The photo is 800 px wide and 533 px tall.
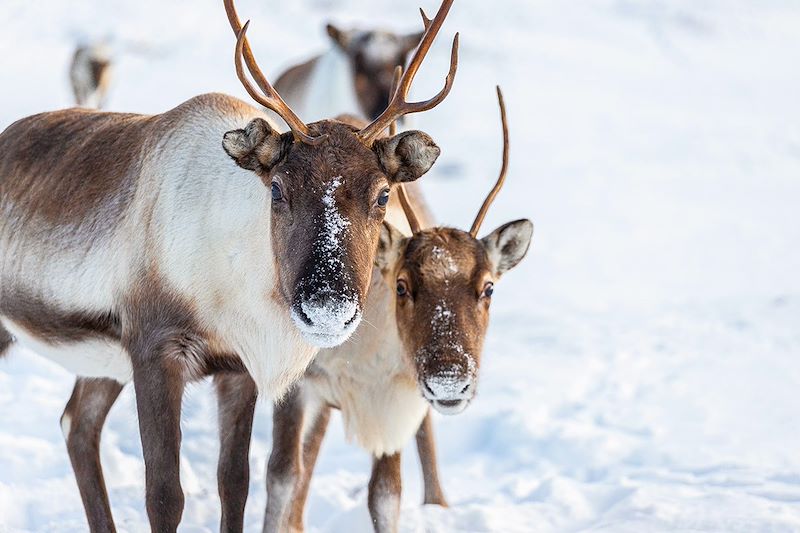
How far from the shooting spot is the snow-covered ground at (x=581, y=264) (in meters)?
5.93

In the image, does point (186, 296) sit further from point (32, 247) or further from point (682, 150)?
point (682, 150)

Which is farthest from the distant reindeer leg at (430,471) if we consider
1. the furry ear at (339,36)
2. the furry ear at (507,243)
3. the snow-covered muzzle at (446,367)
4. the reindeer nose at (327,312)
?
the furry ear at (339,36)

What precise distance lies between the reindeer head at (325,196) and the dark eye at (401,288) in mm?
763

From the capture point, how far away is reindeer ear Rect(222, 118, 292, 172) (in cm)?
378

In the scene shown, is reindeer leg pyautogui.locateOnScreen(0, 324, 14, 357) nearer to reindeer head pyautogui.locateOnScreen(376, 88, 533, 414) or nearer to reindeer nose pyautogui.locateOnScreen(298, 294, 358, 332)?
reindeer head pyautogui.locateOnScreen(376, 88, 533, 414)

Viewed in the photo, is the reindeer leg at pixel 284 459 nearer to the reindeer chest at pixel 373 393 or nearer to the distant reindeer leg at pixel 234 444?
the reindeer chest at pixel 373 393

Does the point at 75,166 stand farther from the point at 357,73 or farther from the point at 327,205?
the point at 357,73

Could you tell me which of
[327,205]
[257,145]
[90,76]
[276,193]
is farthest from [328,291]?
[90,76]

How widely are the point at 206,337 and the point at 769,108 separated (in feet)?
62.3

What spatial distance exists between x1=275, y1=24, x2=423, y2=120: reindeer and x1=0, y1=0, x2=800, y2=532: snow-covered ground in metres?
2.16

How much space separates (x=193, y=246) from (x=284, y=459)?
1.19m

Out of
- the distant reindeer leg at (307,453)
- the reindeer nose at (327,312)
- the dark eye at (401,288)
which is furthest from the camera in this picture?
the distant reindeer leg at (307,453)

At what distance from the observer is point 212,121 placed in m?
4.45

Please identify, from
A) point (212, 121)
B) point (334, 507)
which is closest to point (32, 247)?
point (212, 121)
